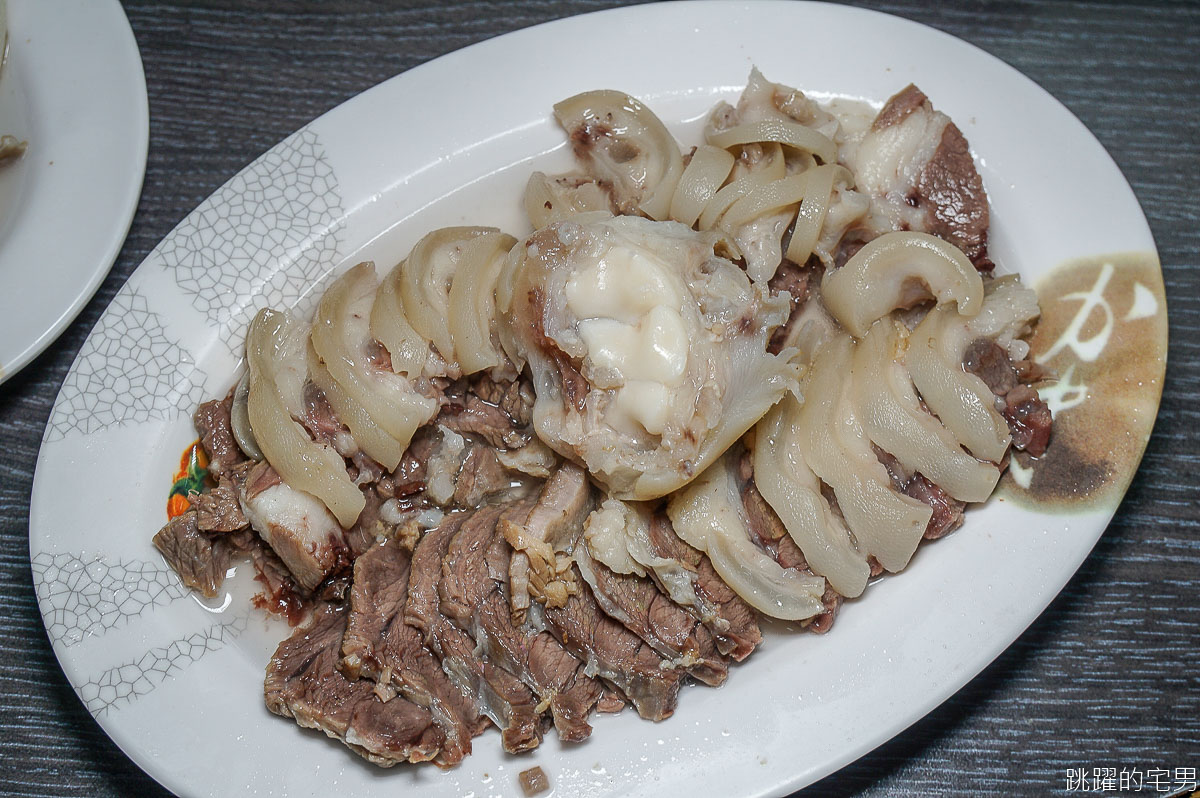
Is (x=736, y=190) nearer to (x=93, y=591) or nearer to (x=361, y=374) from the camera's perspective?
(x=361, y=374)

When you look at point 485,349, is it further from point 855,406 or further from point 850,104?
point 850,104

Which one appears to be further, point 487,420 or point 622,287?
point 487,420

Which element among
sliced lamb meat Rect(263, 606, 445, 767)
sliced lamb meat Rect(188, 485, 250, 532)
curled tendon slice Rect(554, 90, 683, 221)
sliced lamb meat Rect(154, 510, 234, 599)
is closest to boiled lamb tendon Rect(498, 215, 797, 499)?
curled tendon slice Rect(554, 90, 683, 221)

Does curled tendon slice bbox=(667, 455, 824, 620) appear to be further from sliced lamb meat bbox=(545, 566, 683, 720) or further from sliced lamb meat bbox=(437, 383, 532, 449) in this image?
sliced lamb meat bbox=(437, 383, 532, 449)

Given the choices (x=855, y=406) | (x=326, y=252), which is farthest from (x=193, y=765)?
(x=855, y=406)

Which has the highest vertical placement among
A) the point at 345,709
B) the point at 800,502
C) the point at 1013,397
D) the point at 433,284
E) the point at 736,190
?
the point at 736,190

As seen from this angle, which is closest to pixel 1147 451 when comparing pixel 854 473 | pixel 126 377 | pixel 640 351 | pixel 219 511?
pixel 854 473
